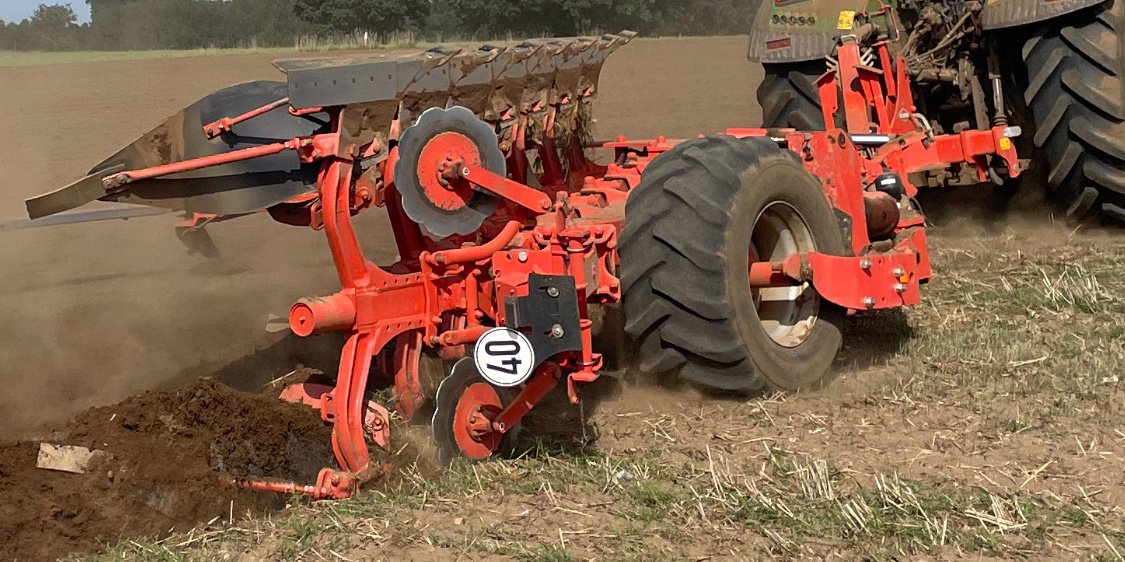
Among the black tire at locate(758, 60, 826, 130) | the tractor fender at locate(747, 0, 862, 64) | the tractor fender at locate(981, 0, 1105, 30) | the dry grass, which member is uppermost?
the tractor fender at locate(981, 0, 1105, 30)

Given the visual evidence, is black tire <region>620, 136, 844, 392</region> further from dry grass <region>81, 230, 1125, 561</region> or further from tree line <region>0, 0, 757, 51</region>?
tree line <region>0, 0, 757, 51</region>

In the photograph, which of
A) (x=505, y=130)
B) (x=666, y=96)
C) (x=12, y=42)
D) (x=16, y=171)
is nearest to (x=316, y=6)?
(x=12, y=42)

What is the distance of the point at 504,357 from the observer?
156 inches

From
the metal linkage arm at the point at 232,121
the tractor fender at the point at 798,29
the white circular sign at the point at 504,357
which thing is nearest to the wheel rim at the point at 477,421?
the white circular sign at the point at 504,357

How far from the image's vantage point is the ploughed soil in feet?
12.7

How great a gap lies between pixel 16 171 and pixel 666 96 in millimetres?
9798

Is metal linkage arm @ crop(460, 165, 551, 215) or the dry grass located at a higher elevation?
metal linkage arm @ crop(460, 165, 551, 215)

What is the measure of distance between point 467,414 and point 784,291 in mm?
1589

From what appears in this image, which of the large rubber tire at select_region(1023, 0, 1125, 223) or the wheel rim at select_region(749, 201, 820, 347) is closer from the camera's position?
the wheel rim at select_region(749, 201, 820, 347)

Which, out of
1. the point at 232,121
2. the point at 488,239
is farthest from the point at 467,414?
the point at 232,121

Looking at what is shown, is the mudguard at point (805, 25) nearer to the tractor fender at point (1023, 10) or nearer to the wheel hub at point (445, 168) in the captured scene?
the tractor fender at point (1023, 10)

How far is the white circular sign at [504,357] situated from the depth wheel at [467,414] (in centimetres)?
31

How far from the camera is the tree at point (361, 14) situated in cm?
3697

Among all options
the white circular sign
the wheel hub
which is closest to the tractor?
the wheel hub
